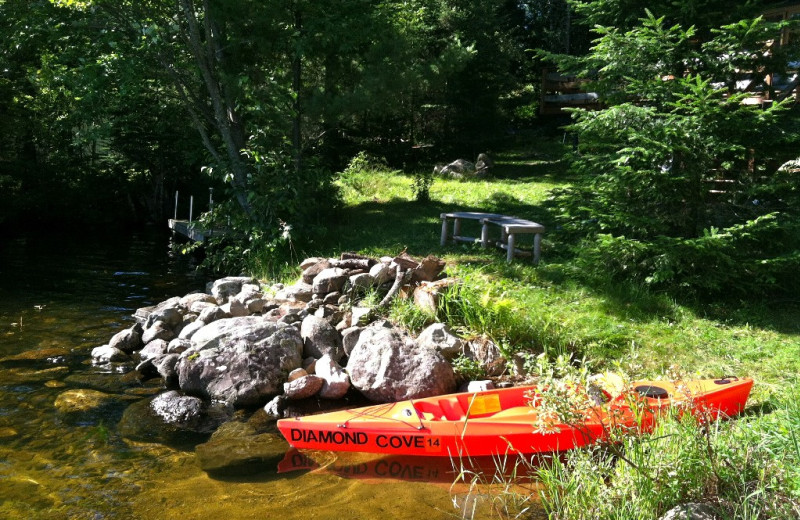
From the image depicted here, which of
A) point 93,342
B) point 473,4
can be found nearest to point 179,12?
point 93,342

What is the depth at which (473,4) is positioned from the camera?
21219 millimetres

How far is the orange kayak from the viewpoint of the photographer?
5305mm

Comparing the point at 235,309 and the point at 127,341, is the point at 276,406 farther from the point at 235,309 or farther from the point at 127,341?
the point at 127,341

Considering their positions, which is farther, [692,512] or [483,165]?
[483,165]

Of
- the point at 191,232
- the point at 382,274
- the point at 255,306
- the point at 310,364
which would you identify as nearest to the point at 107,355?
the point at 255,306

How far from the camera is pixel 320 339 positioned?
25.1ft

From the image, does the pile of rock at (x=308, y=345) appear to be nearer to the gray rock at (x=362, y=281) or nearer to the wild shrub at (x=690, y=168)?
the gray rock at (x=362, y=281)

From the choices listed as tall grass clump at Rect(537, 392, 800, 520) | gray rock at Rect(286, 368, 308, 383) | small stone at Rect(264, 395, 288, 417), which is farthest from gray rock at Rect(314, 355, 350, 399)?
tall grass clump at Rect(537, 392, 800, 520)

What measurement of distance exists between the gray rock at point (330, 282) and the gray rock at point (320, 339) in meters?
0.86

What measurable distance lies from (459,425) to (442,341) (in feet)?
5.62

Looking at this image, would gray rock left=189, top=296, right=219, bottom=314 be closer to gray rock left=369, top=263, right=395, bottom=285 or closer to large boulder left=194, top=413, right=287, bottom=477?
gray rock left=369, top=263, right=395, bottom=285

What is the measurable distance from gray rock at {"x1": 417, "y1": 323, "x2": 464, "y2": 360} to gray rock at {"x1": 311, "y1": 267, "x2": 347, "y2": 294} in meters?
1.79

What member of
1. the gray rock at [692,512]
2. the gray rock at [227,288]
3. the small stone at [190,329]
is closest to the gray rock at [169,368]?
the small stone at [190,329]

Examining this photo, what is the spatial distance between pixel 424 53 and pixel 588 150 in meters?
10.2
